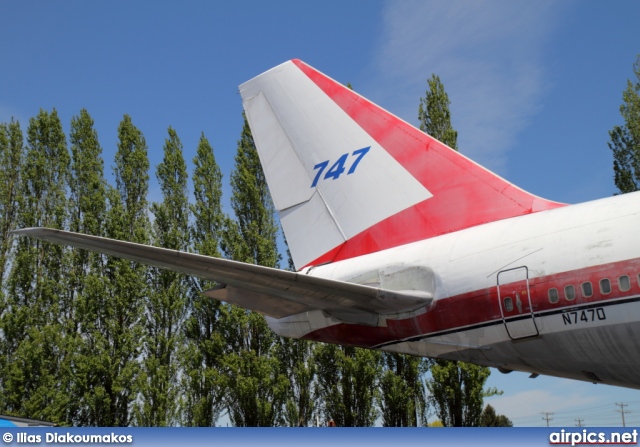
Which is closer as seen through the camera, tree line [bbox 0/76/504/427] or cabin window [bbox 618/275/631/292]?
cabin window [bbox 618/275/631/292]

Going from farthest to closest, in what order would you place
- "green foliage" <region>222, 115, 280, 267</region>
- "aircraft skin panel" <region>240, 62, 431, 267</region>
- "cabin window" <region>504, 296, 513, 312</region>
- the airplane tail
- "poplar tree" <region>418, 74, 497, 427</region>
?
"green foliage" <region>222, 115, 280, 267</region>
"poplar tree" <region>418, 74, 497, 427</region>
"aircraft skin panel" <region>240, 62, 431, 267</region>
the airplane tail
"cabin window" <region>504, 296, 513, 312</region>

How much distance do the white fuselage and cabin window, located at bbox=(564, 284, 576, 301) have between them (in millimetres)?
11

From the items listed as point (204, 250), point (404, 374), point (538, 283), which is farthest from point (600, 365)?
point (204, 250)

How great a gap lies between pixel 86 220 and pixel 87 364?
634cm

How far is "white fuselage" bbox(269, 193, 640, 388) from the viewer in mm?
6727

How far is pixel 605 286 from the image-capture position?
670 centimetres

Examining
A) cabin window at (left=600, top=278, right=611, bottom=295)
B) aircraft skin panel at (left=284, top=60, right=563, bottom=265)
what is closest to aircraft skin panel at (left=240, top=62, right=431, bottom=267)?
aircraft skin panel at (left=284, top=60, right=563, bottom=265)

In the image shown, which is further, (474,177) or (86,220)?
(86,220)

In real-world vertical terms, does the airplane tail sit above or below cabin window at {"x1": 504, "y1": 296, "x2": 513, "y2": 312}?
above

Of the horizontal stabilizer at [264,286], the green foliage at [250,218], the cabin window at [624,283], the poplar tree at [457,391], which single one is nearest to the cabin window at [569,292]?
the cabin window at [624,283]

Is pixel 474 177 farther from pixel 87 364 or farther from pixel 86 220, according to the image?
pixel 86 220

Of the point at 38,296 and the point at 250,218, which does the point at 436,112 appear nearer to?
the point at 250,218

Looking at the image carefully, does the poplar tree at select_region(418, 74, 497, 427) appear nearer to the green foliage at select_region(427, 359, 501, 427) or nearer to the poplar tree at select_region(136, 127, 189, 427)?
the green foliage at select_region(427, 359, 501, 427)

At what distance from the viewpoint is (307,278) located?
750 cm
